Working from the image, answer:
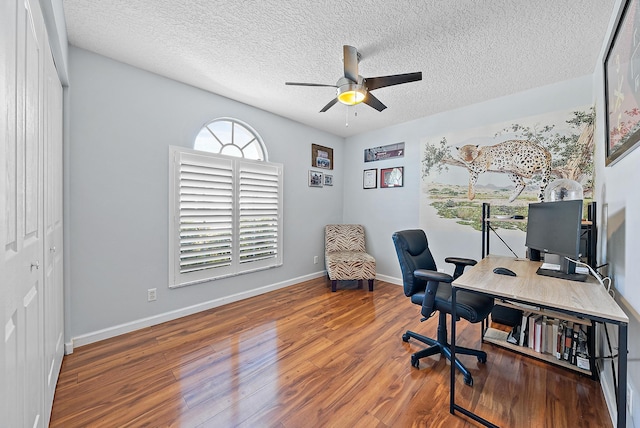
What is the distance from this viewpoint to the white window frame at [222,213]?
2.68 metres

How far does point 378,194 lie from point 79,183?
3.71 meters

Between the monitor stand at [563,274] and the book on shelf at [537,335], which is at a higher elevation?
the monitor stand at [563,274]

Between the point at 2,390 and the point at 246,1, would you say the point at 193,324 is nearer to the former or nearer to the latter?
the point at 2,390

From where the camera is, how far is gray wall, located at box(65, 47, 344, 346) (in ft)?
6.96

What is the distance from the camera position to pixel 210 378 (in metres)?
1.79

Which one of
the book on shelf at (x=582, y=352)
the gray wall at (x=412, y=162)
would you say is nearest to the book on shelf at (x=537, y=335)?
the book on shelf at (x=582, y=352)

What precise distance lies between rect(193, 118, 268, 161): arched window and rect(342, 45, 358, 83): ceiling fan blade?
177cm

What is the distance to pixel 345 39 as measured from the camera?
199 cm

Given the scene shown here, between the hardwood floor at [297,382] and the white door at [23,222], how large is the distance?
0.60 m

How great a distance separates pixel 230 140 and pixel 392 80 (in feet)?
6.93

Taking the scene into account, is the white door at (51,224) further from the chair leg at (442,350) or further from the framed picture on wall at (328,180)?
the framed picture on wall at (328,180)

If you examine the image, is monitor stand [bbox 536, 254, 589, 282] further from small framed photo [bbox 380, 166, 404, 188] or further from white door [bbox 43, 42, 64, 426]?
white door [bbox 43, 42, 64, 426]

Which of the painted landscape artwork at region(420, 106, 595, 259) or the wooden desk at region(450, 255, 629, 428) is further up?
the painted landscape artwork at region(420, 106, 595, 259)

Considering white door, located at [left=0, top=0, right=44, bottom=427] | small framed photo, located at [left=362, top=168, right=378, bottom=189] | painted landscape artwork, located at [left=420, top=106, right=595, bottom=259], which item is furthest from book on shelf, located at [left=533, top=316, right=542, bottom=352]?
white door, located at [left=0, top=0, right=44, bottom=427]
